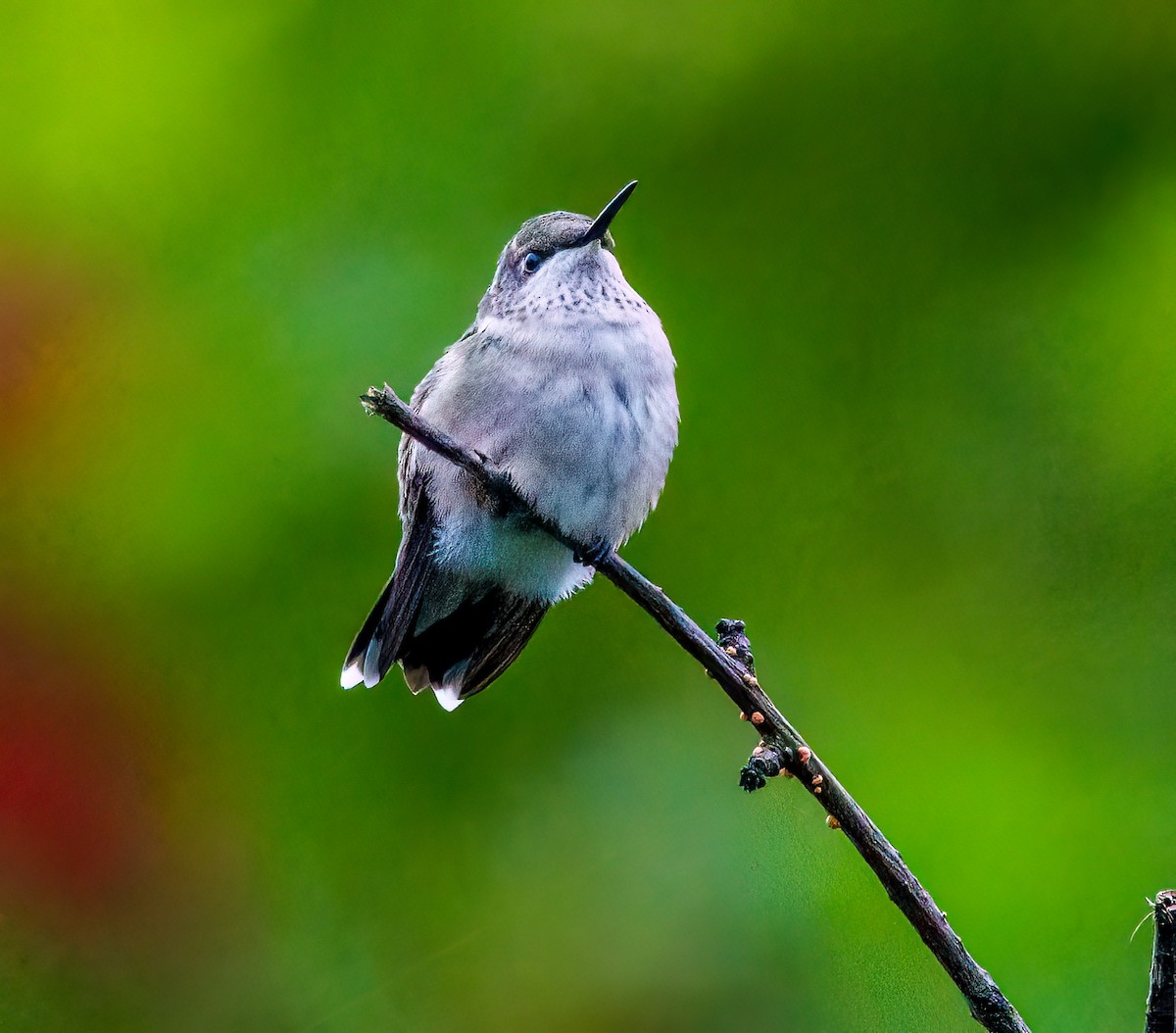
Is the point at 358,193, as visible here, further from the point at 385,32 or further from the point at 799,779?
the point at 799,779

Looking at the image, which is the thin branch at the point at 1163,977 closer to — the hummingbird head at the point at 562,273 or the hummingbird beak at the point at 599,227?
the hummingbird head at the point at 562,273

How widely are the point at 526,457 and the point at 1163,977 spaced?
1.11 meters

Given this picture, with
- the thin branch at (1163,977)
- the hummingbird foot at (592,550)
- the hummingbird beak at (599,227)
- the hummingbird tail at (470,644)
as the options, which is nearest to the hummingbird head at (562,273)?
the hummingbird beak at (599,227)

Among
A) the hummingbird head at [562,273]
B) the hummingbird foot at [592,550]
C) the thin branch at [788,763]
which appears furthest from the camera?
the hummingbird head at [562,273]

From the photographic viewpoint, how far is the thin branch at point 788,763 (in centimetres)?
87

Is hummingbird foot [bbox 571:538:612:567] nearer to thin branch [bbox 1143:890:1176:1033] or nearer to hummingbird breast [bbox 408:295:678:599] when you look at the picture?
hummingbird breast [bbox 408:295:678:599]

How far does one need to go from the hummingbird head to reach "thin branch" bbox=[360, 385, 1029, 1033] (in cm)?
53

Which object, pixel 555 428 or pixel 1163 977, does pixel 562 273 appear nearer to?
pixel 555 428

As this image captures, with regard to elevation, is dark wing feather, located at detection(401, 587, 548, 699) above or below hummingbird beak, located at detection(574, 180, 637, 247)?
below

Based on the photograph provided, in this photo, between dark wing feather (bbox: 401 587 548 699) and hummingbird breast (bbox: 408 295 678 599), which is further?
dark wing feather (bbox: 401 587 548 699)

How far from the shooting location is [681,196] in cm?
261

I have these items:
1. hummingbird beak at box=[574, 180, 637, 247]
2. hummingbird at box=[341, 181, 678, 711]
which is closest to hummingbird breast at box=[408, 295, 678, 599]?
hummingbird at box=[341, 181, 678, 711]

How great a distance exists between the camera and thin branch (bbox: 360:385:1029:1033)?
87cm

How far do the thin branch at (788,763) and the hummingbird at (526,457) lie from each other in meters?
0.32
